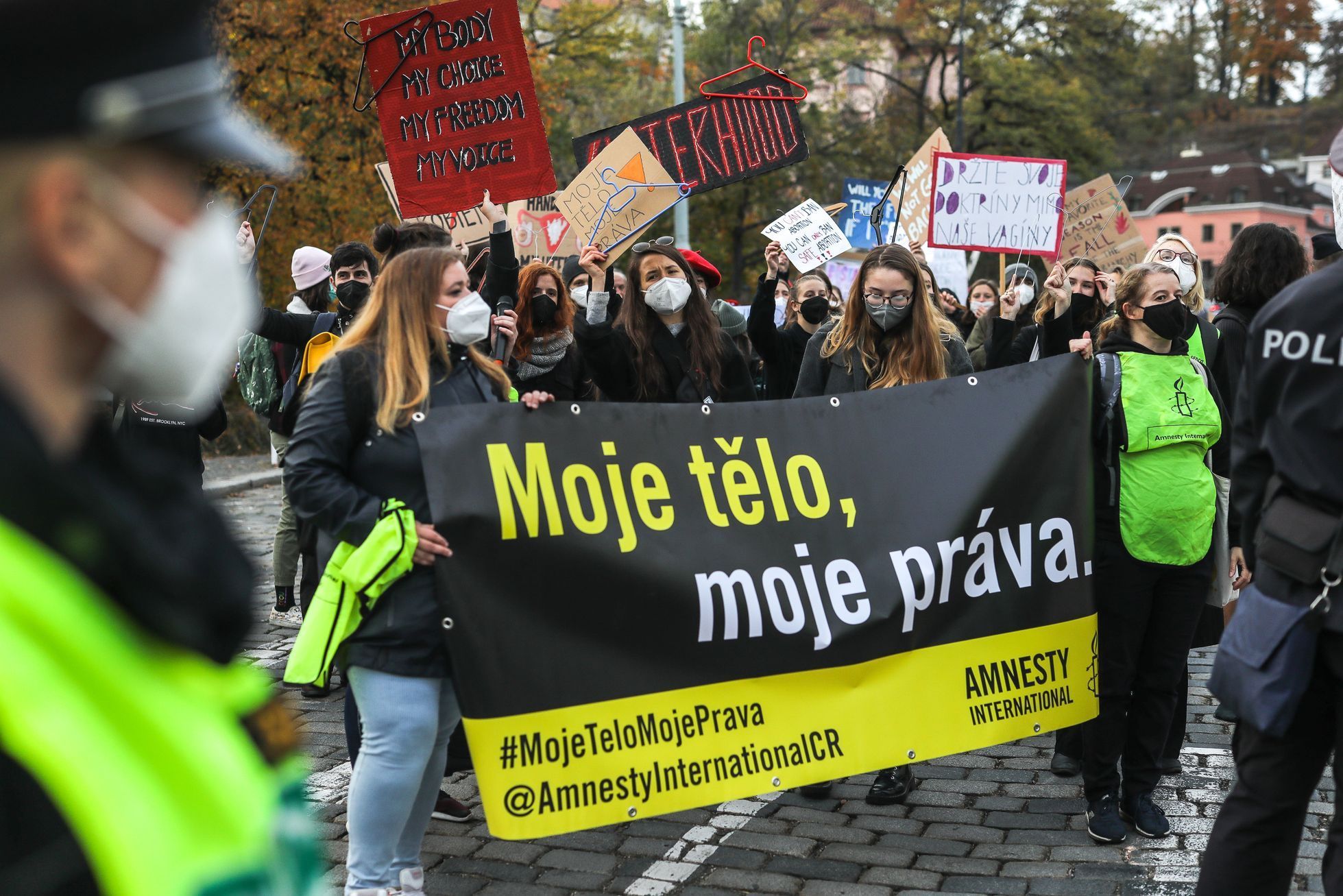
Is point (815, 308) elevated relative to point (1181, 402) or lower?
elevated

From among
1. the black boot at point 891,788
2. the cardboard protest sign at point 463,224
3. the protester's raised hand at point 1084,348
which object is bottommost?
the black boot at point 891,788

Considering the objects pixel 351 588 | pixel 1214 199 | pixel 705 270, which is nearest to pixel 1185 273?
pixel 705 270

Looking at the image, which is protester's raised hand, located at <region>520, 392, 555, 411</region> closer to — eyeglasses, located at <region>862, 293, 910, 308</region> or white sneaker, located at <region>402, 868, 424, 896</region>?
white sneaker, located at <region>402, 868, 424, 896</region>

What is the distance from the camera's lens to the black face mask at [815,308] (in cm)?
712

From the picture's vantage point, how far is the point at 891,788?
5.03 meters

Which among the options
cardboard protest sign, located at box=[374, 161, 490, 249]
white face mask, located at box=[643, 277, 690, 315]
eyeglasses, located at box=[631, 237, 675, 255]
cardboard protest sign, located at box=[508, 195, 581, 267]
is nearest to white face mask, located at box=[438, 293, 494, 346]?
white face mask, located at box=[643, 277, 690, 315]

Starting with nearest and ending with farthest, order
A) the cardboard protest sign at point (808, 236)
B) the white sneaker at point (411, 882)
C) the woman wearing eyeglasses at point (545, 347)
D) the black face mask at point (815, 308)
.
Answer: the white sneaker at point (411, 882) < the woman wearing eyeglasses at point (545, 347) < the black face mask at point (815, 308) < the cardboard protest sign at point (808, 236)

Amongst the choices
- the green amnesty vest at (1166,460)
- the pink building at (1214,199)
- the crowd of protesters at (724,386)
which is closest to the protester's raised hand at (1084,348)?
the crowd of protesters at (724,386)

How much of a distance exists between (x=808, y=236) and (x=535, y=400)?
5.51 m

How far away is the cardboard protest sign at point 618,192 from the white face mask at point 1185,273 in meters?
2.46

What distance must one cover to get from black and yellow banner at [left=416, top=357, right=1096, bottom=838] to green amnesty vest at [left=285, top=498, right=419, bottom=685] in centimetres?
18

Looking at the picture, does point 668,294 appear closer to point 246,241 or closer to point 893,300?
point 893,300

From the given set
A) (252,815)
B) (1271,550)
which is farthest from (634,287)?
(252,815)

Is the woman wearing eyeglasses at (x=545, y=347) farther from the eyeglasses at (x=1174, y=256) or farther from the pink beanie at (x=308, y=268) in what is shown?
the eyeglasses at (x=1174, y=256)
